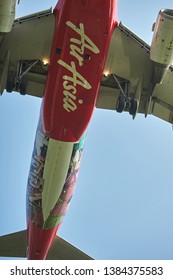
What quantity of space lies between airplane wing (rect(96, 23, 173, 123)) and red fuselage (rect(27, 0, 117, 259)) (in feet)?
5.20

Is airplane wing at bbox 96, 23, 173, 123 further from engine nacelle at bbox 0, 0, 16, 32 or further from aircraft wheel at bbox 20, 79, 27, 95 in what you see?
engine nacelle at bbox 0, 0, 16, 32

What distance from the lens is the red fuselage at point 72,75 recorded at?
18.5 metres

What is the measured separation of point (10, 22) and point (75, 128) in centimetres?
433

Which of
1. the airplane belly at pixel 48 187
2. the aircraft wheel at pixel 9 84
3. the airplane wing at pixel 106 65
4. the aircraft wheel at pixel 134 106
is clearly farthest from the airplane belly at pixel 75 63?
the aircraft wheel at pixel 134 106

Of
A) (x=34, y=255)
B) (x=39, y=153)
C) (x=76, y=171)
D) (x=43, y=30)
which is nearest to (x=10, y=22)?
(x=43, y=30)

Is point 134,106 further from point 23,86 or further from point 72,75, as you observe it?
point 23,86

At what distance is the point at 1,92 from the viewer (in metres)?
21.7

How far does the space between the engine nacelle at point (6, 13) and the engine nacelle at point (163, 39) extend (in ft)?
15.9

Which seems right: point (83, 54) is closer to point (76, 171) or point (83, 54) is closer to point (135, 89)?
point (135, 89)

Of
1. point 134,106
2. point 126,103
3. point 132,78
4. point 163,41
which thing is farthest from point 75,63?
point 134,106

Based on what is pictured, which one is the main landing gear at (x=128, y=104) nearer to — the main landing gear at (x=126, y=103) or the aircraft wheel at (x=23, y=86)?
the main landing gear at (x=126, y=103)

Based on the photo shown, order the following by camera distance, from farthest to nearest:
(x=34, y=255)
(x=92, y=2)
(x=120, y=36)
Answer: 1. (x=34, y=255)
2. (x=120, y=36)
3. (x=92, y=2)

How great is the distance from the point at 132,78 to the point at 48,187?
5.28 meters

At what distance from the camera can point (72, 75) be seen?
755 inches
